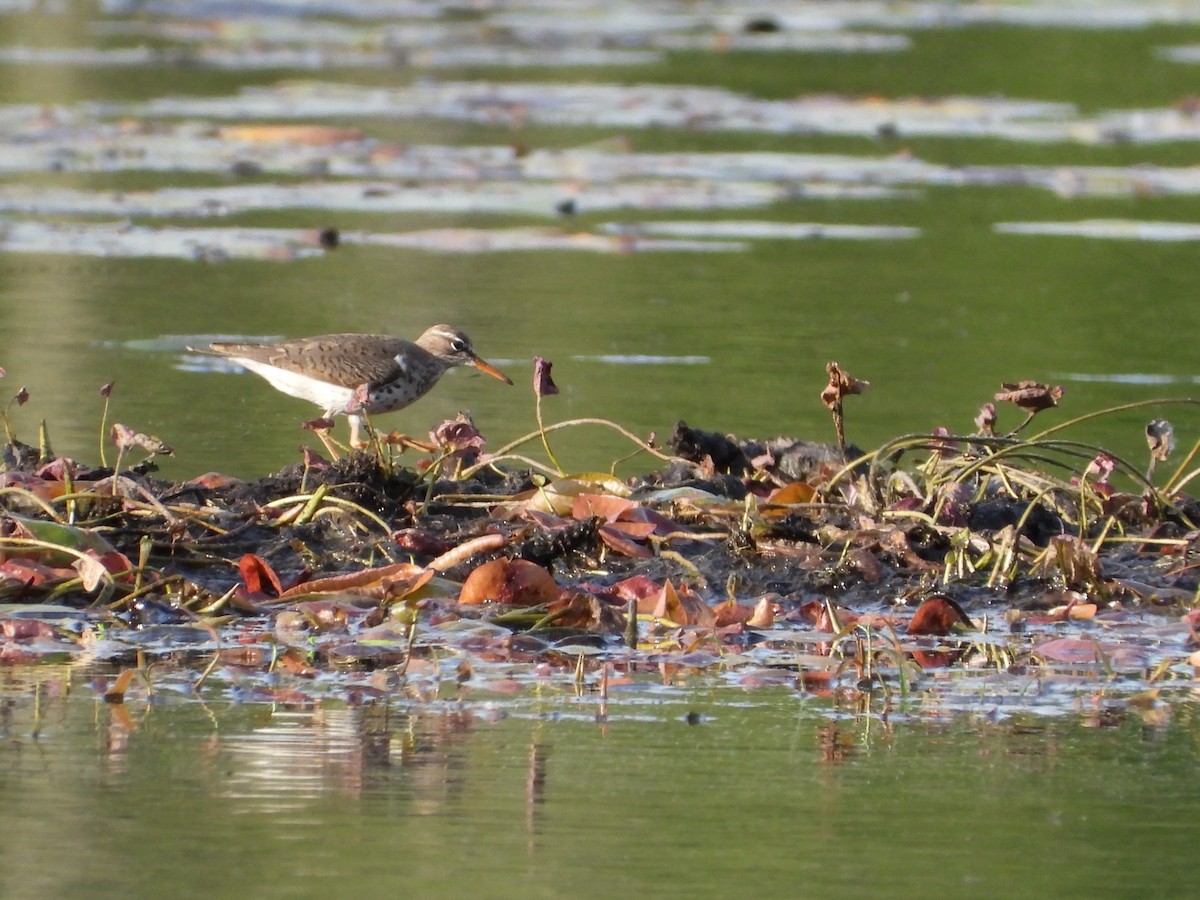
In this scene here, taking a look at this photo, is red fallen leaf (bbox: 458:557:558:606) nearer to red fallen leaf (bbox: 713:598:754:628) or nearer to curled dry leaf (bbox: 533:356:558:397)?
red fallen leaf (bbox: 713:598:754:628)

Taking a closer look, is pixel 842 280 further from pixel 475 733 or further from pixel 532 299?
pixel 475 733

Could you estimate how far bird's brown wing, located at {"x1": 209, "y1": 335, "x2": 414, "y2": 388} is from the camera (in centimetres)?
791

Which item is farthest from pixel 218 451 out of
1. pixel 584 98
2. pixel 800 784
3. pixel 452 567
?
pixel 584 98

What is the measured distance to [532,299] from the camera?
11.7 meters

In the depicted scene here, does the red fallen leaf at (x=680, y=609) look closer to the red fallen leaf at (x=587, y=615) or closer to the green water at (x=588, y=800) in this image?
the red fallen leaf at (x=587, y=615)

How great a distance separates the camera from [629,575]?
6.27m

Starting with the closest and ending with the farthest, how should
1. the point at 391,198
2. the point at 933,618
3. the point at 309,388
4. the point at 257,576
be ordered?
1. the point at 933,618
2. the point at 257,576
3. the point at 309,388
4. the point at 391,198

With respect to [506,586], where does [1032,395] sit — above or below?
above

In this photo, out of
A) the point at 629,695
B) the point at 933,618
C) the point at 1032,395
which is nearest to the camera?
the point at 629,695

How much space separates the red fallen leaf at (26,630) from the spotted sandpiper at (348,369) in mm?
2235

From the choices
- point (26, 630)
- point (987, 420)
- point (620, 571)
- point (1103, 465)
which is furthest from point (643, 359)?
point (26, 630)

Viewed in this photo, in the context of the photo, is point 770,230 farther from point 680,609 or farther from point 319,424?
point 680,609

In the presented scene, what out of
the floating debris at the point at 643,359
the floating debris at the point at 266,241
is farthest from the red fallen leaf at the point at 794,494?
the floating debris at the point at 266,241

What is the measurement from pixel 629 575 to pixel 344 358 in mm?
2024
